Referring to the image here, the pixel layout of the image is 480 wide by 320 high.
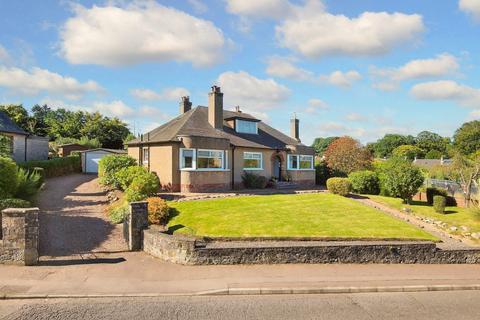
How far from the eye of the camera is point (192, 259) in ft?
40.4

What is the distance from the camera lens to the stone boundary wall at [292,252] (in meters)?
12.4

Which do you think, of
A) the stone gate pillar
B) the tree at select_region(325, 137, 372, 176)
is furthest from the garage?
the stone gate pillar

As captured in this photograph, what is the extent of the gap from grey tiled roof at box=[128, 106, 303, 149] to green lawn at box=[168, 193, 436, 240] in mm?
7253

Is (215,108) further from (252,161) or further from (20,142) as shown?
(20,142)

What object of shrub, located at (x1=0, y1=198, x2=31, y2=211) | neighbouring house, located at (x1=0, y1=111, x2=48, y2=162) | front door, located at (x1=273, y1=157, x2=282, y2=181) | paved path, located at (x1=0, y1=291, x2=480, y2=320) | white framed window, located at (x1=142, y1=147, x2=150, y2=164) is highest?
neighbouring house, located at (x1=0, y1=111, x2=48, y2=162)

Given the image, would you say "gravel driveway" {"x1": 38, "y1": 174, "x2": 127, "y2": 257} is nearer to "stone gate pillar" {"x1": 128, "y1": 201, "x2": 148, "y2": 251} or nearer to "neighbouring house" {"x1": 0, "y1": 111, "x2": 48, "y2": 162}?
"stone gate pillar" {"x1": 128, "y1": 201, "x2": 148, "y2": 251}

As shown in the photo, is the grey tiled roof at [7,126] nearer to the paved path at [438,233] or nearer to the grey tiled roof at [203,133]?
the grey tiled roof at [203,133]

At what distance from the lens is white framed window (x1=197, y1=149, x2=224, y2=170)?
24.7m

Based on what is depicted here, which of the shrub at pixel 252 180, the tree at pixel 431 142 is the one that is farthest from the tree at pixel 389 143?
the shrub at pixel 252 180

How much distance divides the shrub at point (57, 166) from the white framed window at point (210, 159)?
40.5 ft

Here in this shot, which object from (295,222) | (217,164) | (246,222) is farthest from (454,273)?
(217,164)

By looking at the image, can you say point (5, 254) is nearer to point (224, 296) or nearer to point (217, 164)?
point (224, 296)

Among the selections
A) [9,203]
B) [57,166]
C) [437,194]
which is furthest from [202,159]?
[437,194]

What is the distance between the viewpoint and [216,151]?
25.6 m
